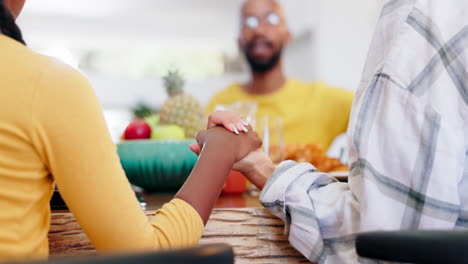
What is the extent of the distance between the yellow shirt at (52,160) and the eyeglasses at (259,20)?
2243 millimetres

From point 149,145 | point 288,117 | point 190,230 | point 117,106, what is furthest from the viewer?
point 117,106

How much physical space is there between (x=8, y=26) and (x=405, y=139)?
514 mm

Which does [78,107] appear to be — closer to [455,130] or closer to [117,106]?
[455,130]

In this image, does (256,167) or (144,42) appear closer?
(256,167)

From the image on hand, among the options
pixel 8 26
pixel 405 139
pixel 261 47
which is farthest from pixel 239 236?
pixel 261 47

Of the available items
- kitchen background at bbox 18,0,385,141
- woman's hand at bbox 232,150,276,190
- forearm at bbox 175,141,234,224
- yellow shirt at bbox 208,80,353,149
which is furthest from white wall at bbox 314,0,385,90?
forearm at bbox 175,141,234,224

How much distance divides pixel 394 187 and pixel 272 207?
19 centimetres

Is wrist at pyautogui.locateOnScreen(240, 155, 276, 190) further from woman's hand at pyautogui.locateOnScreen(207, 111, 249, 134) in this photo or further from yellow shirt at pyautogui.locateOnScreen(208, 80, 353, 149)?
yellow shirt at pyautogui.locateOnScreen(208, 80, 353, 149)

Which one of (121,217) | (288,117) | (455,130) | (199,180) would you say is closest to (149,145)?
(199,180)

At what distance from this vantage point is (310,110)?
2.70m

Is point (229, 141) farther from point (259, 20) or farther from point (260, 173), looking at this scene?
point (259, 20)

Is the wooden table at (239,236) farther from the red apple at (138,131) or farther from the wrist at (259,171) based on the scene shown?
the red apple at (138,131)

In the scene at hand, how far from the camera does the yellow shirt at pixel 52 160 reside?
0.62m

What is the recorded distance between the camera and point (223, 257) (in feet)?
1.56
